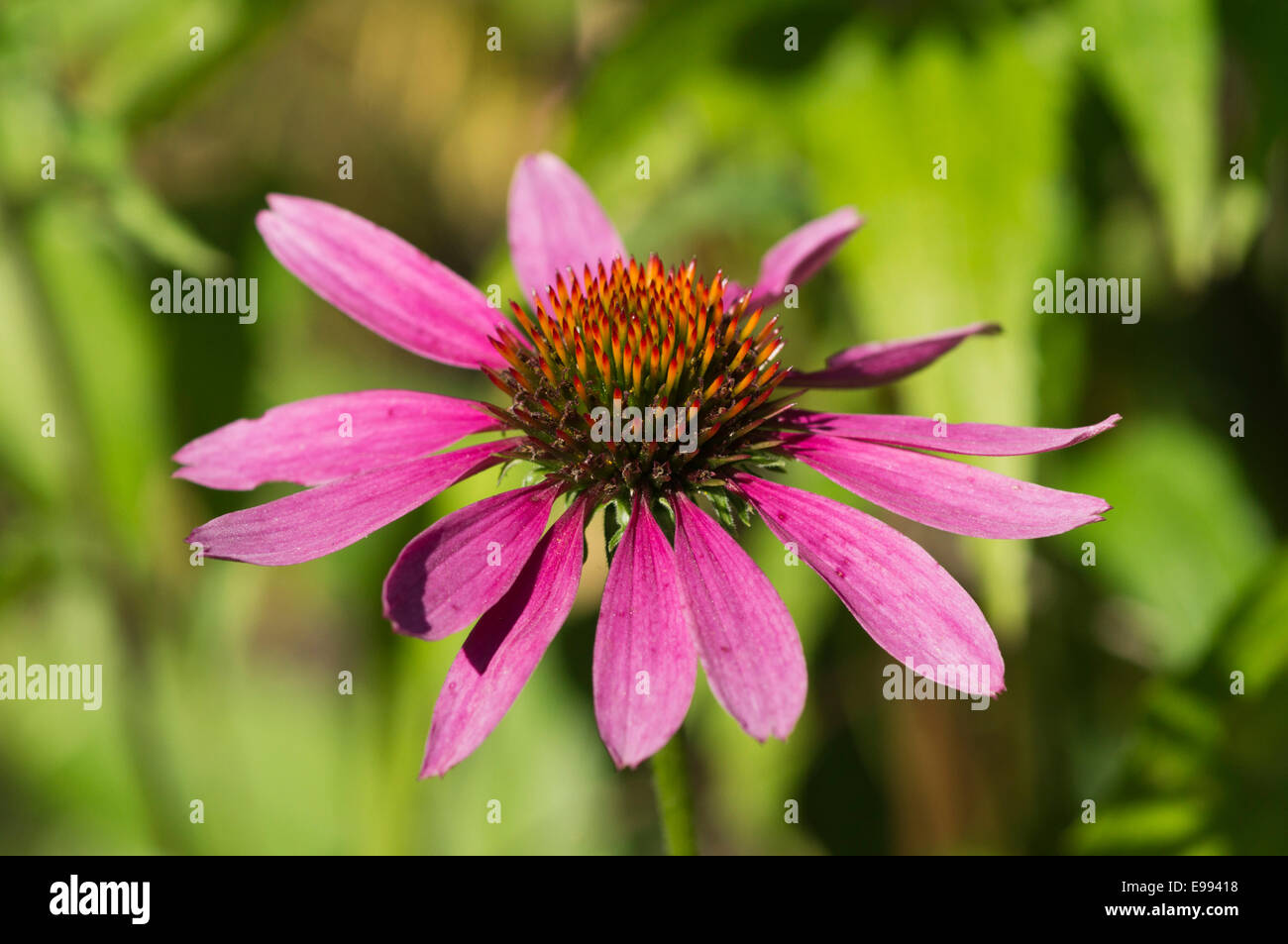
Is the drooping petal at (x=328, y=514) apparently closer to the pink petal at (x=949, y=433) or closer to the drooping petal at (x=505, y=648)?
the drooping petal at (x=505, y=648)

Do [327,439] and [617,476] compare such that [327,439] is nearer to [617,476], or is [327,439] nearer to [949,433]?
[617,476]

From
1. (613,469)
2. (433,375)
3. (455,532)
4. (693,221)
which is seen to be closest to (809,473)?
(693,221)

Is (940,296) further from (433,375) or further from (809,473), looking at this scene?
(433,375)

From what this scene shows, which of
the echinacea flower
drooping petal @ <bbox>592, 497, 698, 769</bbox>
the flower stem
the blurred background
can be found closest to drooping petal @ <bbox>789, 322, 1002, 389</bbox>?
the echinacea flower

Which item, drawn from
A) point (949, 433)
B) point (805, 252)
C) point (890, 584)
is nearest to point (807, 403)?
point (805, 252)

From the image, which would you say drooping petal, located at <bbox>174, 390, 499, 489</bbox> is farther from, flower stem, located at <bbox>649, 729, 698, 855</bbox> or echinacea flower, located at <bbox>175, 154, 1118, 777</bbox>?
flower stem, located at <bbox>649, 729, 698, 855</bbox>
